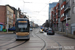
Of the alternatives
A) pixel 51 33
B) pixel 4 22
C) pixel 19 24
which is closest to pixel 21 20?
pixel 19 24

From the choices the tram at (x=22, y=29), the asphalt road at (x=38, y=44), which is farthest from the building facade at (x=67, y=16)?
the tram at (x=22, y=29)

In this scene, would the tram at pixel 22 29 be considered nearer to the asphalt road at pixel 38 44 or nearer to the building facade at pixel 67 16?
the asphalt road at pixel 38 44

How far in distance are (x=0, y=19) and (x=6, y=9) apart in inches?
188

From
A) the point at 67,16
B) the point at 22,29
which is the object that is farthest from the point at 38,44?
the point at 67,16

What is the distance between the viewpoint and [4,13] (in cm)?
5456

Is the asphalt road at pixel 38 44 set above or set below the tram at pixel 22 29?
below

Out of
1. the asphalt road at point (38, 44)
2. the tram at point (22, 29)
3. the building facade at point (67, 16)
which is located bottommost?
the asphalt road at point (38, 44)

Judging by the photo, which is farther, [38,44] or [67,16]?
[67,16]

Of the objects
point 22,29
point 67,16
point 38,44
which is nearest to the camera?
point 38,44

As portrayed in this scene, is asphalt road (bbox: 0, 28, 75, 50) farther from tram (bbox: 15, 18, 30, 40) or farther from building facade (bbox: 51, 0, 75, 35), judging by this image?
building facade (bbox: 51, 0, 75, 35)

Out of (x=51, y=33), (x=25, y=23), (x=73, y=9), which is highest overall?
(x=73, y=9)

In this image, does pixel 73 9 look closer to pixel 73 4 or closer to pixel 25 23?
pixel 73 4

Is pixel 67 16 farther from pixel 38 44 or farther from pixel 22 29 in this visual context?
pixel 38 44

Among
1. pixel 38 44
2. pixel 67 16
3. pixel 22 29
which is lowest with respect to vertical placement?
pixel 38 44
